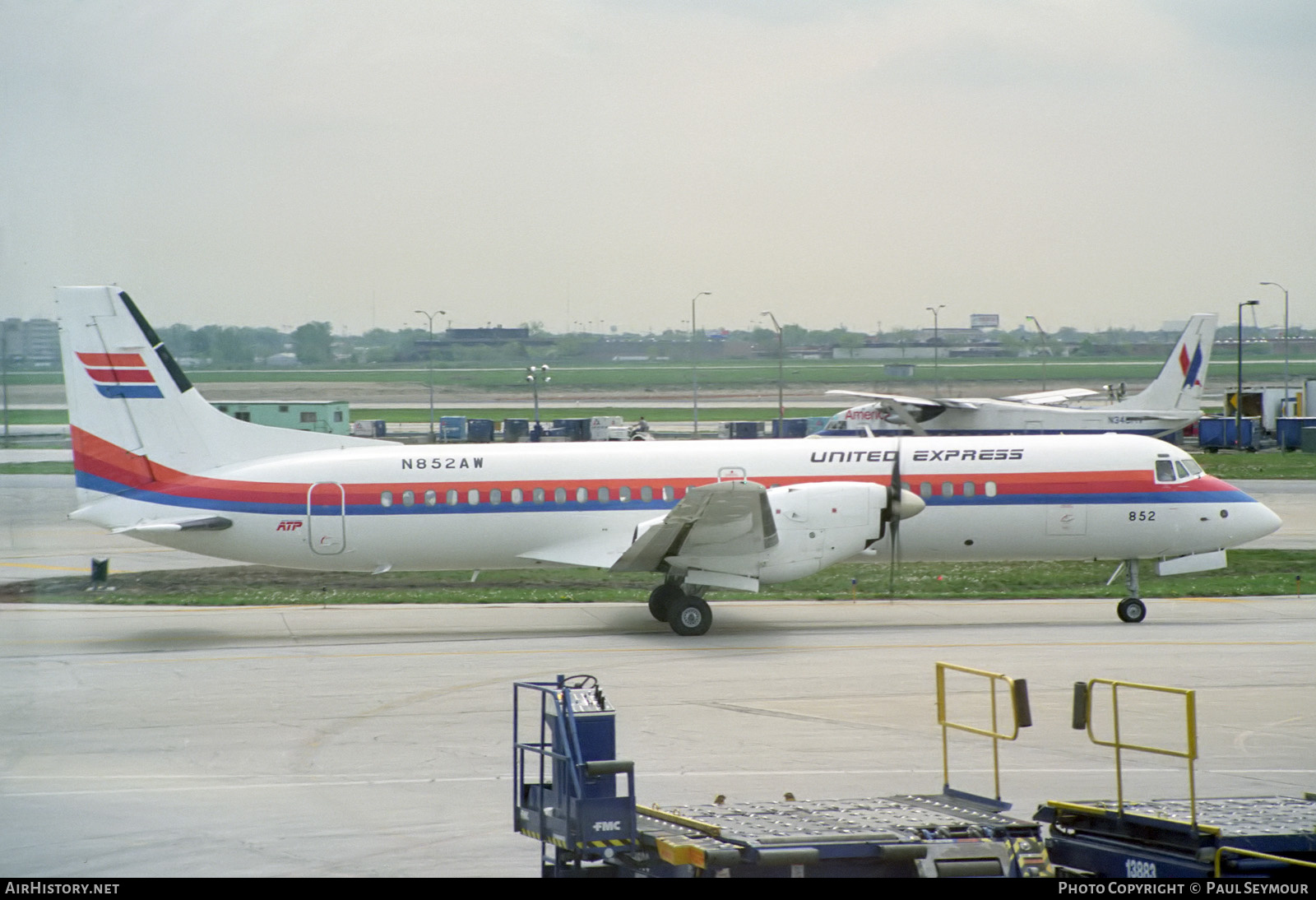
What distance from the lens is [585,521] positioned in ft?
74.3

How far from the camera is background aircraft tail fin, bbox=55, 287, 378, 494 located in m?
→ 21.6

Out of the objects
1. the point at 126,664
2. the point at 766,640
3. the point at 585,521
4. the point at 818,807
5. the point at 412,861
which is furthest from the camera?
the point at 585,521

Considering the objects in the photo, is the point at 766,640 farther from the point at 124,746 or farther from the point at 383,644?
the point at 124,746

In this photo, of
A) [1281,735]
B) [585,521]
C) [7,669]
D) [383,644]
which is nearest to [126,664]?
[7,669]

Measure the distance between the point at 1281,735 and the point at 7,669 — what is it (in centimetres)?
1625

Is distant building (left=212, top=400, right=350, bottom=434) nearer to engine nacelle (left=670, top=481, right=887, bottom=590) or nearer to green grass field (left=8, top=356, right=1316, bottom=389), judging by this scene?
green grass field (left=8, top=356, right=1316, bottom=389)

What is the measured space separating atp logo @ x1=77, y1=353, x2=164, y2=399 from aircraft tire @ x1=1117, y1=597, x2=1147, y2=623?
17393 millimetres

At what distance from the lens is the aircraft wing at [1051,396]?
186ft

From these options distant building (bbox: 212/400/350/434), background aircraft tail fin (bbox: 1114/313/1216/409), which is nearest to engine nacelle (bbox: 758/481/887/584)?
distant building (bbox: 212/400/350/434)

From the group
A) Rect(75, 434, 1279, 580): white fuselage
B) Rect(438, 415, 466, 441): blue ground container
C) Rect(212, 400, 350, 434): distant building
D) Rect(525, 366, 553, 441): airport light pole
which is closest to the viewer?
Rect(75, 434, 1279, 580): white fuselage

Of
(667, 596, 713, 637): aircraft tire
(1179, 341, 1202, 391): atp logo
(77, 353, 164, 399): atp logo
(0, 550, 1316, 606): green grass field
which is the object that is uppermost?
(77, 353, 164, 399): atp logo

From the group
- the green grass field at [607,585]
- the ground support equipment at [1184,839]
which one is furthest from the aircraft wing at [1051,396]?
the ground support equipment at [1184,839]

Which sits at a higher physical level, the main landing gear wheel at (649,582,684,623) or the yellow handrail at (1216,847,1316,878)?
the yellow handrail at (1216,847,1316,878)

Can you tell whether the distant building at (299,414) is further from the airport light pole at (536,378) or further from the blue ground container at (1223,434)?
the blue ground container at (1223,434)
